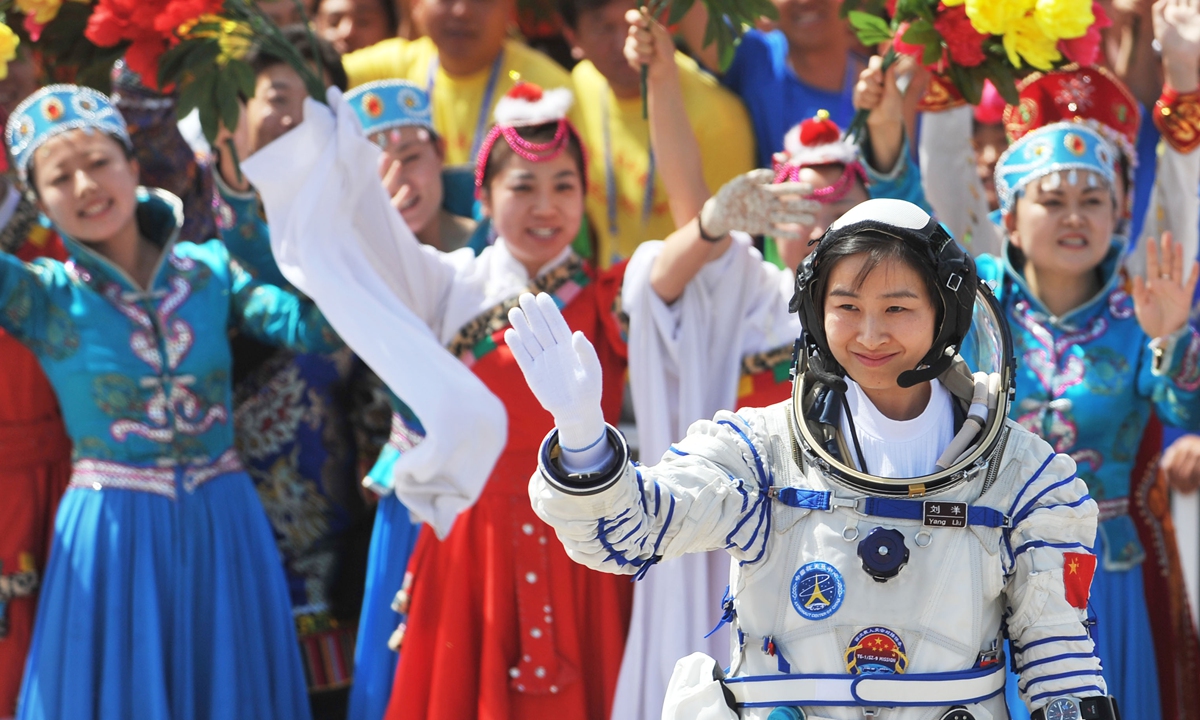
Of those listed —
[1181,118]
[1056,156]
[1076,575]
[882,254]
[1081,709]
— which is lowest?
[1081,709]

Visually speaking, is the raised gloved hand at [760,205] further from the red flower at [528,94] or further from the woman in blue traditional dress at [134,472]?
the woman in blue traditional dress at [134,472]

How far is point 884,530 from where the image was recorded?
245 cm

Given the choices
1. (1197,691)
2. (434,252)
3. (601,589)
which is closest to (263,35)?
(434,252)

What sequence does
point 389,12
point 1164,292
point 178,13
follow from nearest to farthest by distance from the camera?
point 1164,292 < point 178,13 < point 389,12

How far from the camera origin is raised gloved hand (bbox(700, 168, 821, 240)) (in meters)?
3.64

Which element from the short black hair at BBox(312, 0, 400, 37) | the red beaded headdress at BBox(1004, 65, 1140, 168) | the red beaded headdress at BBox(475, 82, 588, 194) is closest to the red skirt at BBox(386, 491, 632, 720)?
the red beaded headdress at BBox(475, 82, 588, 194)

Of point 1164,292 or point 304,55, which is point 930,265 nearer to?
point 1164,292

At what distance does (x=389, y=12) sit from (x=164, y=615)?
286 centimetres

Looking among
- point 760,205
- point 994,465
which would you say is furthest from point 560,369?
point 760,205

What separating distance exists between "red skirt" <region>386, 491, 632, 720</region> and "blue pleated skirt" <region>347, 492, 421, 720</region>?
26 cm

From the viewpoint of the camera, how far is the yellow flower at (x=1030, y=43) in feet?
11.9

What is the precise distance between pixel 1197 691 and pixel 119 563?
9.91 feet

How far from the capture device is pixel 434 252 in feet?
13.7

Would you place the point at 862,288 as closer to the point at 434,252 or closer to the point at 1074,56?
the point at 1074,56
